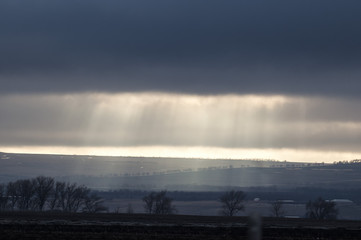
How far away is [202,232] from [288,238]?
32.0 ft

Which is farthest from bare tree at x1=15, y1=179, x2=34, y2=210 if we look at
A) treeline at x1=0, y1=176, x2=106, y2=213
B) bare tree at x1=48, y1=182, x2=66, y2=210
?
bare tree at x1=48, y1=182, x2=66, y2=210

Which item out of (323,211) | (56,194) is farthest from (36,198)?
(323,211)

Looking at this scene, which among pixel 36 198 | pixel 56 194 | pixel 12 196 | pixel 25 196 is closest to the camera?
pixel 36 198

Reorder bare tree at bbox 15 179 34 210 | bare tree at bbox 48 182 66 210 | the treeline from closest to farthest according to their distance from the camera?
the treeline < bare tree at bbox 15 179 34 210 < bare tree at bbox 48 182 66 210

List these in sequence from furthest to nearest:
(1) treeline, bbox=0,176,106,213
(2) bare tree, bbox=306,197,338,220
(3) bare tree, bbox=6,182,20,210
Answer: (3) bare tree, bbox=6,182,20,210 < (2) bare tree, bbox=306,197,338,220 < (1) treeline, bbox=0,176,106,213

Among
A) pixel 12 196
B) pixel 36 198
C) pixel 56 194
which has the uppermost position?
pixel 56 194

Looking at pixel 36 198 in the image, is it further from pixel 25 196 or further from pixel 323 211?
pixel 323 211

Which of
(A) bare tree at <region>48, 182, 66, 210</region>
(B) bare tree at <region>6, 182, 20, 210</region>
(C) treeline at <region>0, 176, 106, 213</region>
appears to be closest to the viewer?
(C) treeline at <region>0, 176, 106, 213</region>

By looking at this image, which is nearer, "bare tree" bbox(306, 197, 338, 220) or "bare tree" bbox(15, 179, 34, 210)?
"bare tree" bbox(306, 197, 338, 220)

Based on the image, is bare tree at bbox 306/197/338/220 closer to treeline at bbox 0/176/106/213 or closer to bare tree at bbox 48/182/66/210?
treeline at bbox 0/176/106/213

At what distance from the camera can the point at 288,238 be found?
6012 centimetres

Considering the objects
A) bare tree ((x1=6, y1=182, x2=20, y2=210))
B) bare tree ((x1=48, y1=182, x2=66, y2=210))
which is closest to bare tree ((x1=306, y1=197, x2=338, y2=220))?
bare tree ((x1=48, y1=182, x2=66, y2=210))

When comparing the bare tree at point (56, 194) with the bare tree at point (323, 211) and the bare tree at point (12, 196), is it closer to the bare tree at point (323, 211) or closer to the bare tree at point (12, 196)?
the bare tree at point (12, 196)

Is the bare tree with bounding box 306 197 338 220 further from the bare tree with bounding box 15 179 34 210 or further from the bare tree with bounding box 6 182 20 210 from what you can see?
the bare tree with bounding box 6 182 20 210
